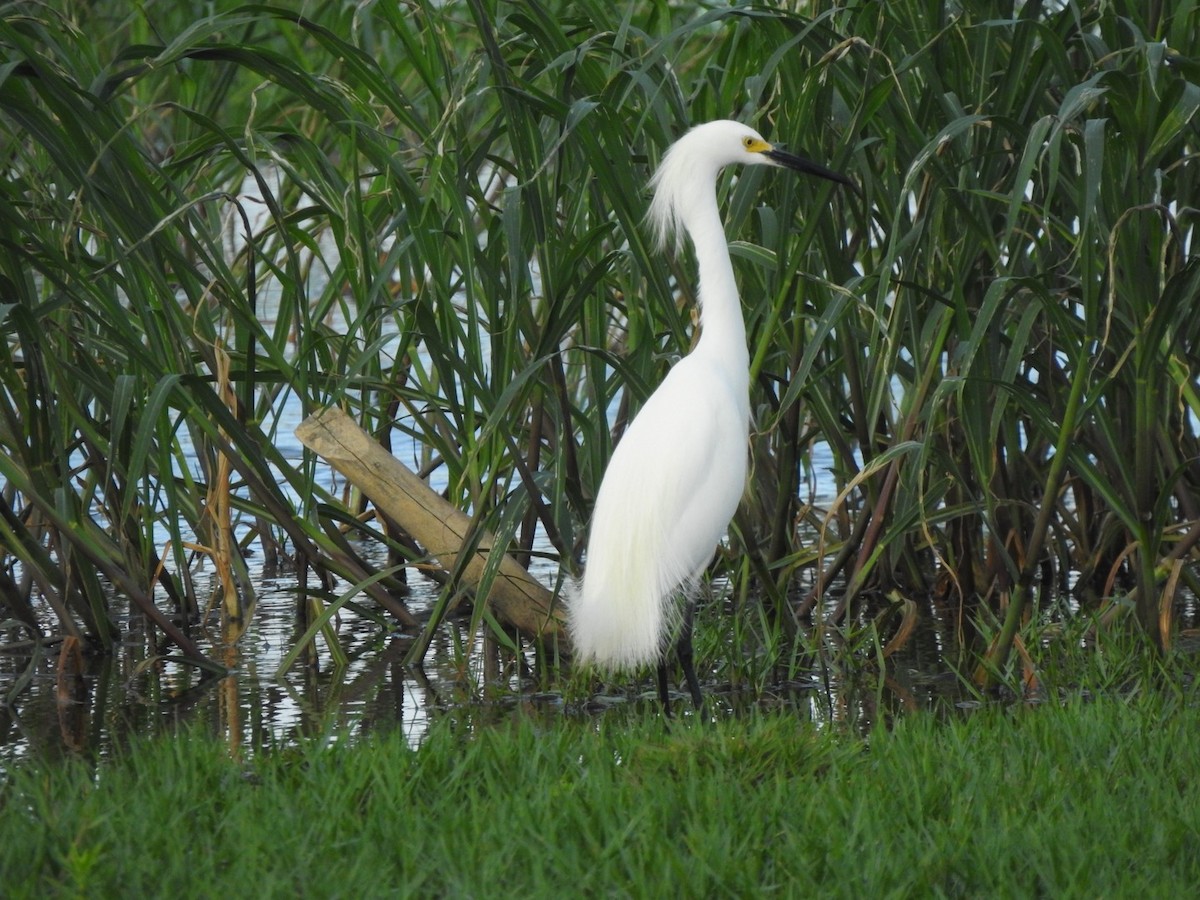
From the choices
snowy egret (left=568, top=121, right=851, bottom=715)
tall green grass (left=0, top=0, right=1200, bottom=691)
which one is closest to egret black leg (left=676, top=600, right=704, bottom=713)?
snowy egret (left=568, top=121, right=851, bottom=715)

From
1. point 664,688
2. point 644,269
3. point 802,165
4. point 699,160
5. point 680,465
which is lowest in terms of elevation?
point 664,688

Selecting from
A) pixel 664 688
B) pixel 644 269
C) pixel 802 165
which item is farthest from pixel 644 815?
pixel 802 165

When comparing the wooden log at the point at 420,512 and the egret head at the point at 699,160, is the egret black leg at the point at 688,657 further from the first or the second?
the egret head at the point at 699,160

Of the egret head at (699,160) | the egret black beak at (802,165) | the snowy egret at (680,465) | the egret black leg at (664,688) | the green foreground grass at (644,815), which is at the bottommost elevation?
the green foreground grass at (644,815)

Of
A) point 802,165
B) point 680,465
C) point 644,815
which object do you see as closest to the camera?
point 644,815

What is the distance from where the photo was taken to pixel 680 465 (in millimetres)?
4031

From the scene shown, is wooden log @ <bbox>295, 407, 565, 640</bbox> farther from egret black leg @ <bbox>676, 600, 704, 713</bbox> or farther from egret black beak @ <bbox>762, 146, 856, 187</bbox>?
egret black beak @ <bbox>762, 146, 856, 187</bbox>

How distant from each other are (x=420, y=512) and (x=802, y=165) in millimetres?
1466

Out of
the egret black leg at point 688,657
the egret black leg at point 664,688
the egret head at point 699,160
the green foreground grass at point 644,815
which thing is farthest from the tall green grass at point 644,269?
the green foreground grass at point 644,815

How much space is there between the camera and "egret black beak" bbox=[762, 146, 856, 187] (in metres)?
3.90

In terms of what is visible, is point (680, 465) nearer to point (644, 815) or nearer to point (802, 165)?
point (802, 165)

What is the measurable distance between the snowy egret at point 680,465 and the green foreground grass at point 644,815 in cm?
52

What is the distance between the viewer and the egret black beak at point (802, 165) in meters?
3.90

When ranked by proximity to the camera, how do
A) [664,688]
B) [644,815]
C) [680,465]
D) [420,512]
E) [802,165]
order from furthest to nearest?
[420,512]
[664,688]
[680,465]
[802,165]
[644,815]
